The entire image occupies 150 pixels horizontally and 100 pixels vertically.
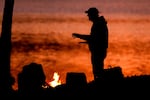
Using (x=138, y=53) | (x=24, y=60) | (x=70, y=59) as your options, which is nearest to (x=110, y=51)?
(x=138, y=53)

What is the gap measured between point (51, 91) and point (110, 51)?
18665 mm

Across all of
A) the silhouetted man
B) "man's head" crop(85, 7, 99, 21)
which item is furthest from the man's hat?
the silhouetted man

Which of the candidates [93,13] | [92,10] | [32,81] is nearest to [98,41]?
[93,13]

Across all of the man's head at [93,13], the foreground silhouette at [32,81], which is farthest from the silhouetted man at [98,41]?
the foreground silhouette at [32,81]

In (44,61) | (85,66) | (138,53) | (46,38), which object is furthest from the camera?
(46,38)

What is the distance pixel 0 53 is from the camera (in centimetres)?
1312

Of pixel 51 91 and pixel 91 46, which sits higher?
pixel 91 46

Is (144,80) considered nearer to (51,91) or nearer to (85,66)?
(51,91)

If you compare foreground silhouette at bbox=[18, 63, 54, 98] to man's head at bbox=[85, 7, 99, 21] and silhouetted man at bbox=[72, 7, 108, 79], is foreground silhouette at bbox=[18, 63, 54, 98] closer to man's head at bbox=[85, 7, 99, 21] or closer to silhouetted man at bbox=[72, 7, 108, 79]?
silhouetted man at bbox=[72, 7, 108, 79]

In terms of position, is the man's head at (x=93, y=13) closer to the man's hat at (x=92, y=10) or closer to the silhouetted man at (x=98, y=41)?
the man's hat at (x=92, y=10)

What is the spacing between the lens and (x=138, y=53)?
1182 inches

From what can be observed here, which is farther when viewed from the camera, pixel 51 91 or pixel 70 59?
pixel 70 59

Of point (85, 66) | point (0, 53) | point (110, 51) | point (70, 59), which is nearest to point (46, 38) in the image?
point (110, 51)

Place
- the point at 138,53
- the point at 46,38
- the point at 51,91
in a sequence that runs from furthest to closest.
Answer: the point at 46,38
the point at 138,53
the point at 51,91
